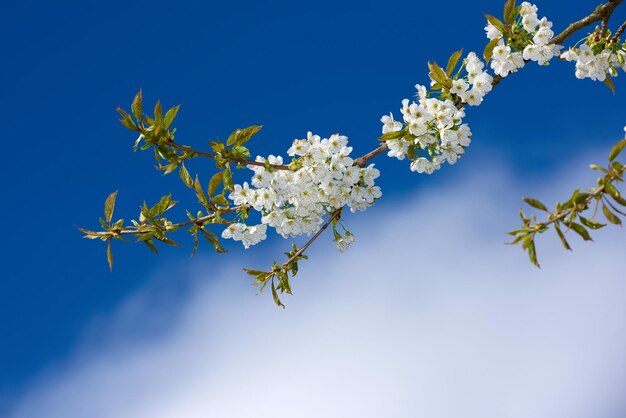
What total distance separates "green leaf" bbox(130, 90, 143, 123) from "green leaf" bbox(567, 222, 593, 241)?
237 cm

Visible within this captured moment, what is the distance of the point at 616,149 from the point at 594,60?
5.74 ft

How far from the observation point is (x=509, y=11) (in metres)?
4.43

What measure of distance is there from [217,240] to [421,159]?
1.44m

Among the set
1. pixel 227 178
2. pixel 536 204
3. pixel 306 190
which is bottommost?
pixel 536 204

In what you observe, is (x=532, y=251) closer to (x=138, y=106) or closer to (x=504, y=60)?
(x=504, y=60)

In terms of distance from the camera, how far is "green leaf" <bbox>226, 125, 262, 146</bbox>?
406 cm

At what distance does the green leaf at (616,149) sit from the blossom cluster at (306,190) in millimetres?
1516

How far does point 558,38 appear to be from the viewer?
14.9 feet

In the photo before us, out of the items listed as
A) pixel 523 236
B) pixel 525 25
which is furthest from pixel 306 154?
pixel 525 25

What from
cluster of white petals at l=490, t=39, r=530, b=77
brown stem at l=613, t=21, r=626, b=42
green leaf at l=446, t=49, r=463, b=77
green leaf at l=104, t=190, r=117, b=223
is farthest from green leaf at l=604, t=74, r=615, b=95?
green leaf at l=104, t=190, r=117, b=223

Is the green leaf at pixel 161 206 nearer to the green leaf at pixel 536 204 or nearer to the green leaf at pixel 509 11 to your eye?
the green leaf at pixel 536 204

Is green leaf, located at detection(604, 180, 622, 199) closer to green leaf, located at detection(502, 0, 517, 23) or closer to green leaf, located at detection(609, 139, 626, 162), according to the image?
green leaf, located at detection(609, 139, 626, 162)

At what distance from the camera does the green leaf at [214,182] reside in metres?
4.20

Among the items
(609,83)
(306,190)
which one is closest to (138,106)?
(306,190)
